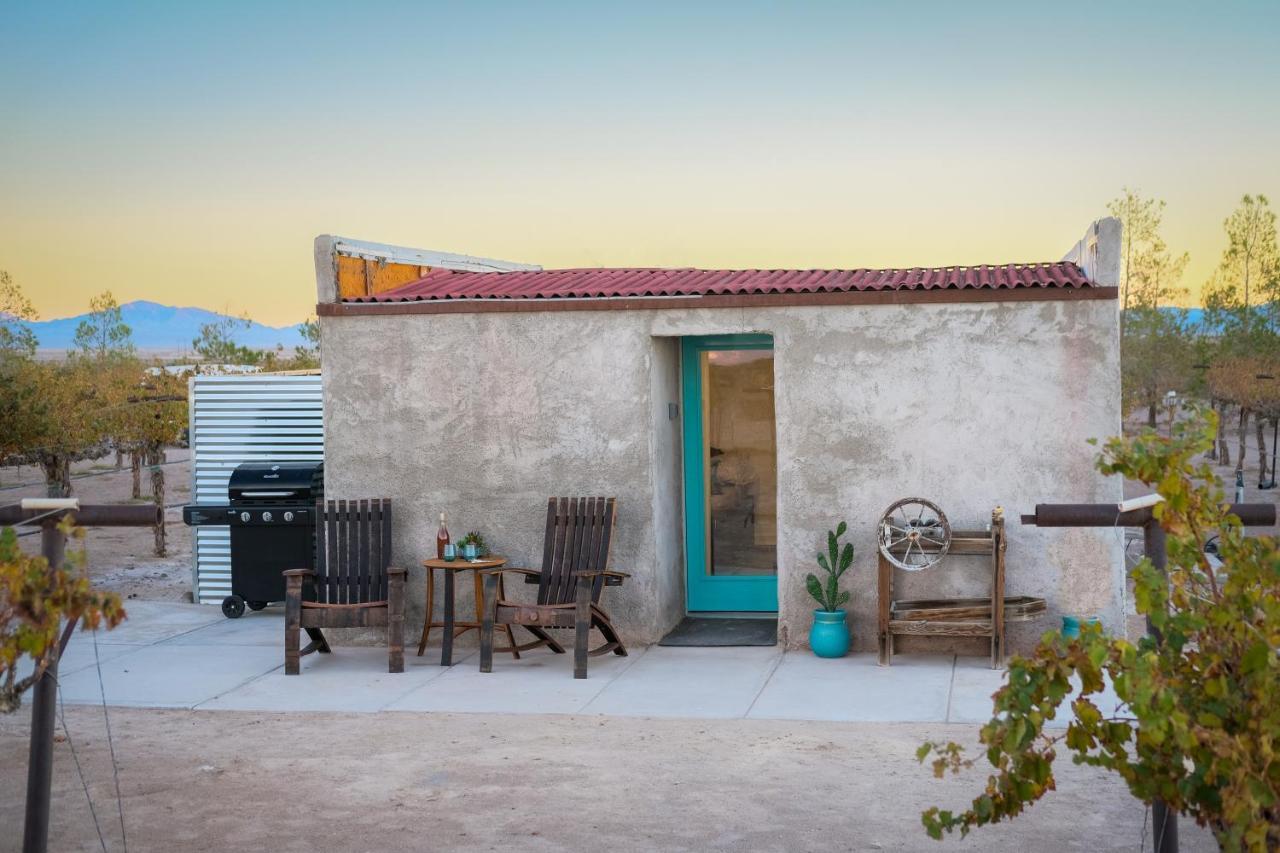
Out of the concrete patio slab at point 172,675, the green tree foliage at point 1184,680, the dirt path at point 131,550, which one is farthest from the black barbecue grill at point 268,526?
the green tree foliage at point 1184,680

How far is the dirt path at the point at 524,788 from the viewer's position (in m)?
5.66

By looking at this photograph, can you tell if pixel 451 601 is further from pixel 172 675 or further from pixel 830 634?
pixel 830 634

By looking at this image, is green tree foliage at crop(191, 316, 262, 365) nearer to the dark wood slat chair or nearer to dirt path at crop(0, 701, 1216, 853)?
the dark wood slat chair

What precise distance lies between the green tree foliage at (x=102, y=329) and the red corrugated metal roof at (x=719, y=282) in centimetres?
4841

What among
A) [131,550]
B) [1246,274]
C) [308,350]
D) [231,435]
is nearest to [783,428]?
[231,435]

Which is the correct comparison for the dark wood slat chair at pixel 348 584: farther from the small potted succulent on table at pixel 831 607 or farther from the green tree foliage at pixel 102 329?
the green tree foliage at pixel 102 329

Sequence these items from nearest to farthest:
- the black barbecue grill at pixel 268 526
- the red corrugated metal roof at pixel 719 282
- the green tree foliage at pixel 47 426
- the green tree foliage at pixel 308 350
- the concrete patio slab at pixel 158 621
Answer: the red corrugated metal roof at pixel 719 282 → the concrete patio slab at pixel 158 621 → the black barbecue grill at pixel 268 526 → the green tree foliage at pixel 47 426 → the green tree foliage at pixel 308 350

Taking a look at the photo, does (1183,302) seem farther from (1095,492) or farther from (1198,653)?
(1198,653)

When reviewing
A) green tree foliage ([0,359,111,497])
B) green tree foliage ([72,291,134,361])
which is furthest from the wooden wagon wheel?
green tree foliage ([72,291,134,361])

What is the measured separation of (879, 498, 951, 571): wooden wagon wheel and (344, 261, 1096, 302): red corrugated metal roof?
4.87 ft

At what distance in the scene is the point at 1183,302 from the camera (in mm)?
39281

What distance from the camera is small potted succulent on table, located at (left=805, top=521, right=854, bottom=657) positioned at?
29.8ft

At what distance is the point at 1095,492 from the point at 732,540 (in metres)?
2.79

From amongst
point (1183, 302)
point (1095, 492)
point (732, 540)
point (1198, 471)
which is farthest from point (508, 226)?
point (1183, 302)
